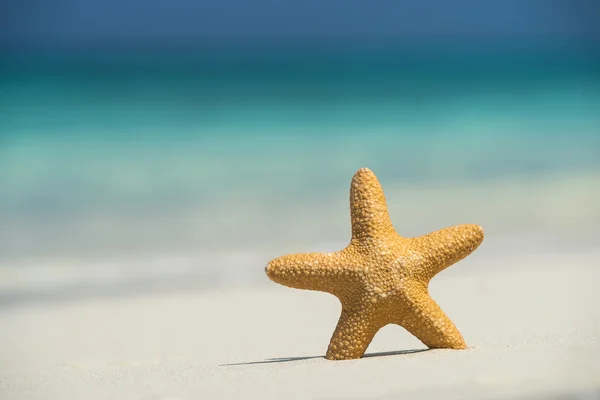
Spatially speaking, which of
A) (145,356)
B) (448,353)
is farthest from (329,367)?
(145,356)

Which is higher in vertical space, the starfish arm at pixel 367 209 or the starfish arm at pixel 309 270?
the starfish arm at pixel 367 209

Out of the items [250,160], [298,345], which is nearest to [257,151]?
[250,160]

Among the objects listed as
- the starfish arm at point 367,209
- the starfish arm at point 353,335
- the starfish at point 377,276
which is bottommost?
the starfish arm at point 353,335

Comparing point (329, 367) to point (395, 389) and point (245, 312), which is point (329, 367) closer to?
point (395, 389)

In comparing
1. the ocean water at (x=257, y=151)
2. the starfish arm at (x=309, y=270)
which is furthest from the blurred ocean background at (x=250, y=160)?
the starfish arm at (x=309, y=270)

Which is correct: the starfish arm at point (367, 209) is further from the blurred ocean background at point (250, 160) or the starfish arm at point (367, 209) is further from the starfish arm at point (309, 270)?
the blurred ocean background at point (250, 160)

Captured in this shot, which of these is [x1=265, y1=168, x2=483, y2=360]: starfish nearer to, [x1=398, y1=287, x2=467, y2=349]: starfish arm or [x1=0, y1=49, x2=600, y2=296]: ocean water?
[x1=398, y1=287, x2=467, y2=349]: starfish arm
